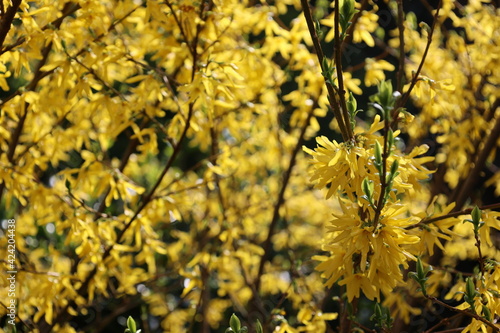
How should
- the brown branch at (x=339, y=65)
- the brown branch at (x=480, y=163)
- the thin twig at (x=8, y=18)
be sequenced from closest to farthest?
the brown branch at (x=339, y=65) → the thin twig at (x=8, y=18) → the brown branch at (x=480, y=163)

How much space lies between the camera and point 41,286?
2109 mm

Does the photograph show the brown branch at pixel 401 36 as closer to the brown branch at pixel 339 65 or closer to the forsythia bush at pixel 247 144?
the forsythia bush at pixel 247 144

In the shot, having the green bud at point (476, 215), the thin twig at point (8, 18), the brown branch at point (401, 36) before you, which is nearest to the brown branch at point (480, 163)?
the brown branch at point (401, 36)

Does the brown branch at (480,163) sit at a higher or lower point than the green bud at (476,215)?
lower

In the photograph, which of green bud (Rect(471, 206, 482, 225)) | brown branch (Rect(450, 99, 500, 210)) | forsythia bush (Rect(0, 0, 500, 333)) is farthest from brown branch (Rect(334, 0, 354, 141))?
brown branch (Rect(450, 99, 500, 210))

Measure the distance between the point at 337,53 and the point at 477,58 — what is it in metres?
1.94

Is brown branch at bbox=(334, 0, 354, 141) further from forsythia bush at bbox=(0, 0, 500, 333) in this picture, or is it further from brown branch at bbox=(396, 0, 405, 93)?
brown branch at bbox=(396, 0, 405, 93)

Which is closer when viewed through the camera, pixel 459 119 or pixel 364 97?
pixel 459 119

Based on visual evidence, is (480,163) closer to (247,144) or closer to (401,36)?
(401,36)

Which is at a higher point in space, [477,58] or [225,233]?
[477,58]

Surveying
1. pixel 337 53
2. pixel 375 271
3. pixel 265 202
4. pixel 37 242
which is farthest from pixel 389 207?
pixel 37 242

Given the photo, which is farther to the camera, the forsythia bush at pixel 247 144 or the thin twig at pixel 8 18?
the thin twig at pixel 8 18

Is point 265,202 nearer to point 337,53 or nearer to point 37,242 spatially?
point 37,242

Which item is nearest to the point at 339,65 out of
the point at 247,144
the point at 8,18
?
the point at 8,18
